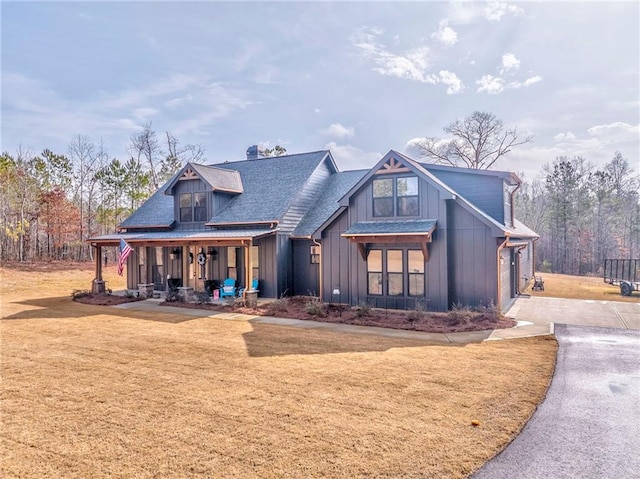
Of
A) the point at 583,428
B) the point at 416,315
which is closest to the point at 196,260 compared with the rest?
the point at 416,315

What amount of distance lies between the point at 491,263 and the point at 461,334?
3451 mm

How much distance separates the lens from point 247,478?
12.4 ft

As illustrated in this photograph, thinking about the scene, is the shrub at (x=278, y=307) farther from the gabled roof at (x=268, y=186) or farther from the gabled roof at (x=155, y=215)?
the gabled roof at (x=155, y=215)

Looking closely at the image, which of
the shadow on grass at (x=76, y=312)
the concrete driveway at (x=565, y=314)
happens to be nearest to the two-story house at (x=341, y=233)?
the concrete driveway at (x=565, y=314)

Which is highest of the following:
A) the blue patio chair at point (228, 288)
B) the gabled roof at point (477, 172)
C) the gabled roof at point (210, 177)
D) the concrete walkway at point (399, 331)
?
the gabled roof at point (210, 177)

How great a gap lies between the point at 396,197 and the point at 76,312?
43.5 feet

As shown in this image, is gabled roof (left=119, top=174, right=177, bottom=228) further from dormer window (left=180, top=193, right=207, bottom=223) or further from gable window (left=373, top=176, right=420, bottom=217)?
gable window (left=373, top=176, right=420, bottom=217)

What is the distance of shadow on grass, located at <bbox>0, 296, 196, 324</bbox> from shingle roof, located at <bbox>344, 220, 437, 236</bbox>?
6.92 meters

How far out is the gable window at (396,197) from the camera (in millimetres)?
13977

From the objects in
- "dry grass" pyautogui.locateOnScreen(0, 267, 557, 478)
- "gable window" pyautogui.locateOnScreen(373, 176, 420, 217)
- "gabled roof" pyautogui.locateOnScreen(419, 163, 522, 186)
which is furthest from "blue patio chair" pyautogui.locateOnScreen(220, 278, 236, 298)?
"gabled roof" pyautogui.locateOnScreen(419, 163, 522, 186)

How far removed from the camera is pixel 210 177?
19781 mm

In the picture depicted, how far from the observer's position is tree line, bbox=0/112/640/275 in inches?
1375

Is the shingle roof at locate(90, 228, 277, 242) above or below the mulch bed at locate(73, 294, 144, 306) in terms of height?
above

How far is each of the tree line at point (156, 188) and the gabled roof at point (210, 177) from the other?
1988 centimetres
